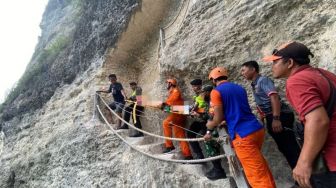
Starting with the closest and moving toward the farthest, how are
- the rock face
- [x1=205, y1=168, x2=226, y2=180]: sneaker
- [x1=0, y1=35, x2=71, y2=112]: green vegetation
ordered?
[x1=205, y1=168, x2=226, y2=180]: sneaker, the rock face, [x1=0, y1=35, x2=71, y2=112]: green vegetation

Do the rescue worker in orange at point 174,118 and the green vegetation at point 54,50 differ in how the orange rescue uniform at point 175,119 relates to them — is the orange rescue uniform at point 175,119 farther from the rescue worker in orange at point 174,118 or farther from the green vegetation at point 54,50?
the green vegetation at point 54,50

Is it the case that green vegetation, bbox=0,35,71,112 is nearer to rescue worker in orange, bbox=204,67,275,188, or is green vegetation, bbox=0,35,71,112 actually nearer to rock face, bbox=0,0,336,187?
rock face, bbox=0,0,336,187

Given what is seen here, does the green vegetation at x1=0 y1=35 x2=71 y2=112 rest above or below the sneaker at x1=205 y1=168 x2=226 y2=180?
above

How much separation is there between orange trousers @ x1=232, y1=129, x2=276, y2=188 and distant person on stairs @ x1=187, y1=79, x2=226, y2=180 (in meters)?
1.01

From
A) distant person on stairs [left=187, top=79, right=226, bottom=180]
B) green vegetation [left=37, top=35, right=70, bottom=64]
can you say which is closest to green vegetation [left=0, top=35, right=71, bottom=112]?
green vegetation [left=37, top=35, right=70, bottom=64]

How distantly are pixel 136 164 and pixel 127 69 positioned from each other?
447 centimetres

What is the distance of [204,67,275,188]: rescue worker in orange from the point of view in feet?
12.1

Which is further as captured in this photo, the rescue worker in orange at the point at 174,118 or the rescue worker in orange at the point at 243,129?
the rescue worker in orange at the point at 174,118

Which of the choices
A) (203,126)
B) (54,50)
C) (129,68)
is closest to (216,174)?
(203,126)

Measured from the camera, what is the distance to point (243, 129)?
12.6ft

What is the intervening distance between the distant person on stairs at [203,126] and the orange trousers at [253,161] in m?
1.01

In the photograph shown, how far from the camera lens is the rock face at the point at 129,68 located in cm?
492

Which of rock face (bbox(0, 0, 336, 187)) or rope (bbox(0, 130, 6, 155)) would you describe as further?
rope (bbox(0, 130, 6, 155))

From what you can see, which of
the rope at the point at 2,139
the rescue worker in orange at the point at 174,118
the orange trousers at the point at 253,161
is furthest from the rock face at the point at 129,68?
the orange trousers at the point at 253,161
